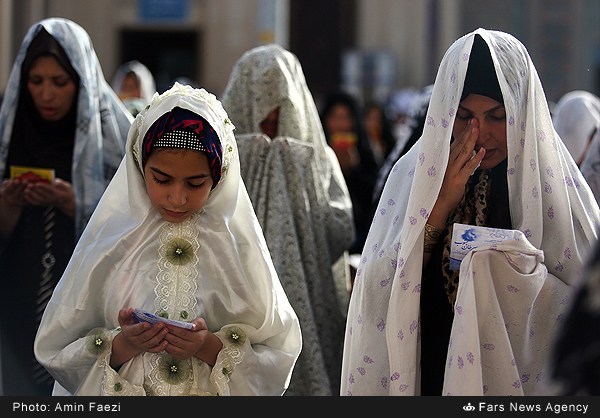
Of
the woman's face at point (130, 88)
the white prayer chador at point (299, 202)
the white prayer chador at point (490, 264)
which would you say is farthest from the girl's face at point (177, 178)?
the woman's face at point (130, 88)

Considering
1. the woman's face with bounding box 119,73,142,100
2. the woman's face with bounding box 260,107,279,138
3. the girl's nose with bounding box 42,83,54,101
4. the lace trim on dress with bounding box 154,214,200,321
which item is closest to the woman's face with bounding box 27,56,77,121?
the girl's nose with bounding box 42,83,54,101

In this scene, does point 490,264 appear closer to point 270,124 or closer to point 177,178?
point 177,178

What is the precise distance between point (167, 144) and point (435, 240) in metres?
0.69

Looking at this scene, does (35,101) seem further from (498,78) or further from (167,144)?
(498,78)

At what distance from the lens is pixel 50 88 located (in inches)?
171

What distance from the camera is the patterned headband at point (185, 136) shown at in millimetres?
3020

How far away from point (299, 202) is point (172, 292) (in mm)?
1533

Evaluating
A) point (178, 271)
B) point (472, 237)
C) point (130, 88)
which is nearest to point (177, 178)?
point (178, 271)

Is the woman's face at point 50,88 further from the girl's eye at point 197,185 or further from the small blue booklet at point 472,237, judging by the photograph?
the small blue booklet at point 472,237

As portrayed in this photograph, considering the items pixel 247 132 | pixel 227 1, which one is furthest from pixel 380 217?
pixel 227 1

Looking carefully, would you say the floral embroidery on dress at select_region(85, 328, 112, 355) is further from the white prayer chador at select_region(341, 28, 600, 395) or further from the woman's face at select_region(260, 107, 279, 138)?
the woman's face at select_region(260, 107, 279, 138)

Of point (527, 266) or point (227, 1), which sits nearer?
point (527, 266)

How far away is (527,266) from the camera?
288cm

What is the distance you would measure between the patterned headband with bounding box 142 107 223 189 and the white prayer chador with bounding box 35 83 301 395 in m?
0.02
